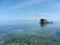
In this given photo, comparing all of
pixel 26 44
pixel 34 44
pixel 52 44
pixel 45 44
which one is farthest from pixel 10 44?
pixel 52 44

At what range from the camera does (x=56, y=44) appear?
30.4 feet

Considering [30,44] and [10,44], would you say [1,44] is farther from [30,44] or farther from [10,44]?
[30,44]

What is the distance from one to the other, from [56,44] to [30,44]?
2349 mm

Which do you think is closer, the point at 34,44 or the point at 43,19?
the point at 34,44

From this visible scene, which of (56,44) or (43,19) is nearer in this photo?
(56,44)

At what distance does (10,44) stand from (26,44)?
1432 millimetres

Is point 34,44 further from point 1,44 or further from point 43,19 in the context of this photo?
point 43,19

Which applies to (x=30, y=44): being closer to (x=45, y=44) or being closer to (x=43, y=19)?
(x=45, y=44)

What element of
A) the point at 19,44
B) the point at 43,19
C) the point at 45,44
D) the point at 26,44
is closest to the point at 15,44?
the point at 19,44

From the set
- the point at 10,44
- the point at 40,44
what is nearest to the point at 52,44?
the point at 40,44

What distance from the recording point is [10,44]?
917 cm

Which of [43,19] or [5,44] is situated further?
[43,19]

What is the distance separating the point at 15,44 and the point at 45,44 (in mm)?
2691

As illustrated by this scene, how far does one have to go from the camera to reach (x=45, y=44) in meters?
9.20
